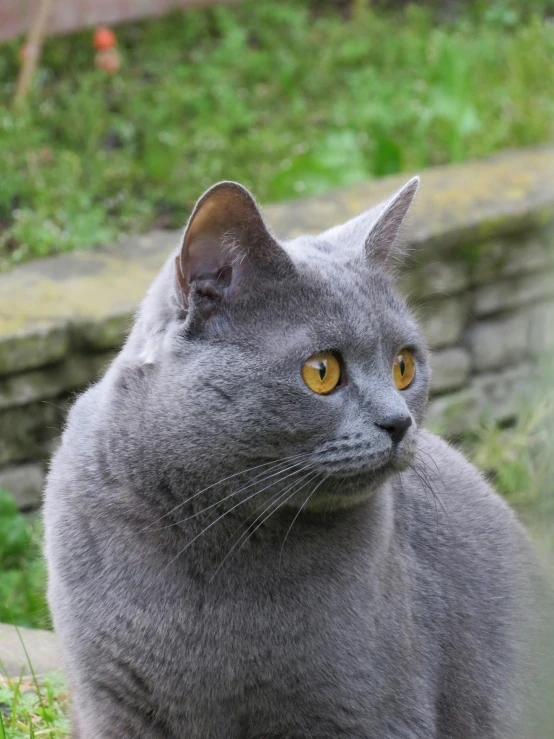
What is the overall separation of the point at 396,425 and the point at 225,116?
3704mm

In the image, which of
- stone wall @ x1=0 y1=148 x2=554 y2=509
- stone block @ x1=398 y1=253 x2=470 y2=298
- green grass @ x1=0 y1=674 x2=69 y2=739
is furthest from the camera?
stone block @ x1=398 y1=253 x2=470 y2=298

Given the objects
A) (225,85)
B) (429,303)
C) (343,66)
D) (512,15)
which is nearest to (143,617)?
(429,303)

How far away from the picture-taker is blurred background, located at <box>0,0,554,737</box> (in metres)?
3.96

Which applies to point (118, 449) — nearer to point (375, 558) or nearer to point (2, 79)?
point (375, 558)

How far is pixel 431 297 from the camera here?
12.6 feet

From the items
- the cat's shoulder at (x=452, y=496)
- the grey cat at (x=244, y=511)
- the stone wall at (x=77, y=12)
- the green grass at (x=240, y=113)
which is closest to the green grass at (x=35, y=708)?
the grey cat at (x=244, y=511)

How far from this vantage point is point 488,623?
2121 mm

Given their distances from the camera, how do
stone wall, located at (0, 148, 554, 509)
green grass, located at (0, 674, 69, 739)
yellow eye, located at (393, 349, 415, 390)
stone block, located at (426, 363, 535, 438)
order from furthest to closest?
stone block, located at (426, 363, 535, 438), stone wall, located at (0, 148, 554, 509), green grass, located at (0, 674, 69, 739), yellow eye, located at (393, 349, 415, 390)

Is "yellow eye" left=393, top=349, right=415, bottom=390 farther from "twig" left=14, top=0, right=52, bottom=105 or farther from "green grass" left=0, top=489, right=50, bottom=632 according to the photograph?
"twig" left=14, top=0, right=52, bottom=105

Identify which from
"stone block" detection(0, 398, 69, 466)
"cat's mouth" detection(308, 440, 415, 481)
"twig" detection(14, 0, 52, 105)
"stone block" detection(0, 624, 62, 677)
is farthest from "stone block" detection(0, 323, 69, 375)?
"twig" detection(14, 0, 52, 105)

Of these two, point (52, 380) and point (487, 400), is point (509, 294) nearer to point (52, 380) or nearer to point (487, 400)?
point (487, 400)

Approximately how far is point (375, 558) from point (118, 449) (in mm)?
508

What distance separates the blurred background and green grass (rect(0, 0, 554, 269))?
10 millimetres

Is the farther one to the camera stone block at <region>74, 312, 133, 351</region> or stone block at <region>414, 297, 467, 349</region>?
stone block at <region>414, 297, 467, 349</region>
